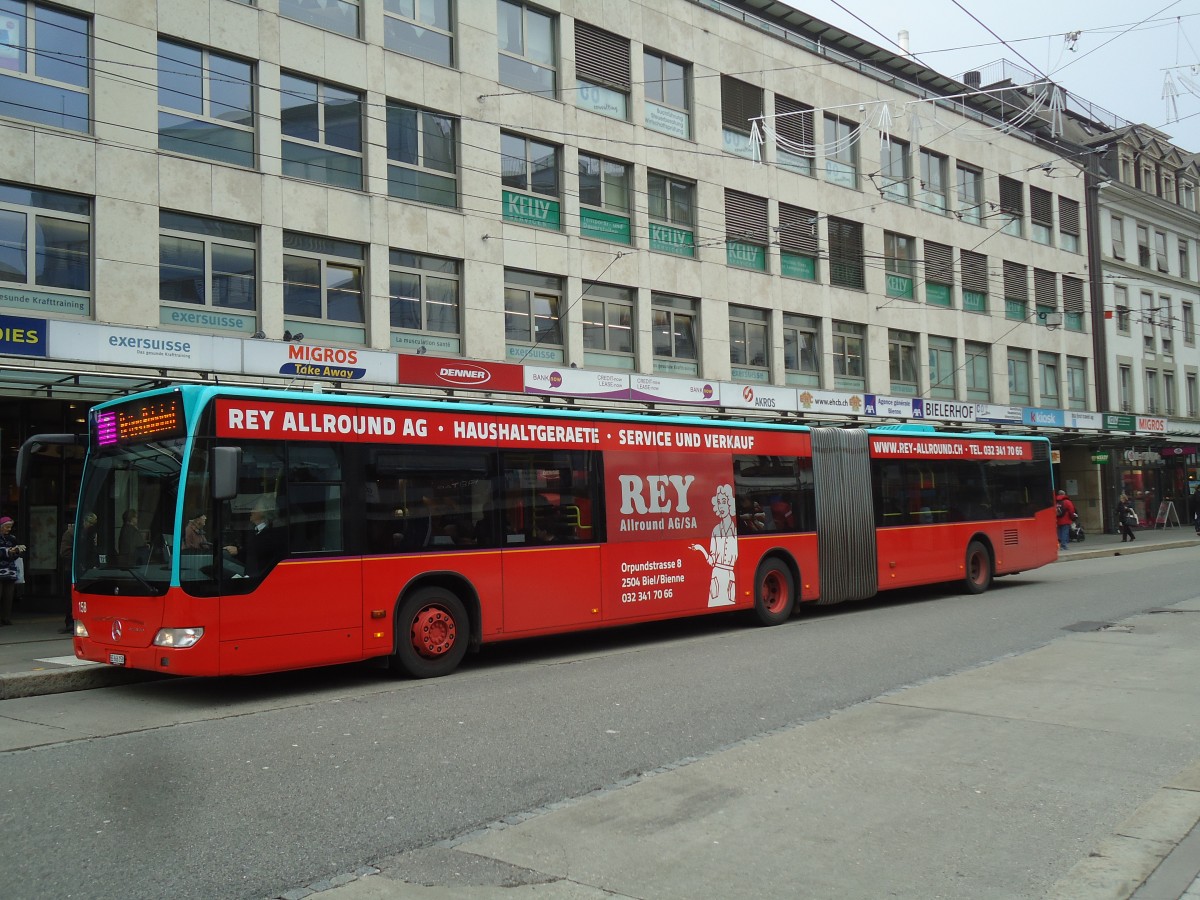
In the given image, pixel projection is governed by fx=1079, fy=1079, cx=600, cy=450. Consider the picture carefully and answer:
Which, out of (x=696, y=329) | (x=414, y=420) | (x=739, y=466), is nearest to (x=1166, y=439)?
(x=696, y=329)

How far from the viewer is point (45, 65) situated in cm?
1619

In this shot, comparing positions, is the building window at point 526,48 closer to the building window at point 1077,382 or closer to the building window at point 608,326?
the building window at point 608,326

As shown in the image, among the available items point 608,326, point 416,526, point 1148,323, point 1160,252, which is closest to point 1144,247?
point 1160,252

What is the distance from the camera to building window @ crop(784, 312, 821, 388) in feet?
95.6

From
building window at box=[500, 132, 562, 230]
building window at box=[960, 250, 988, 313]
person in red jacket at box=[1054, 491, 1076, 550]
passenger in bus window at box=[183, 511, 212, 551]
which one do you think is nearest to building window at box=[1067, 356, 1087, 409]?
building window at box=[960, 250, 988, 313]

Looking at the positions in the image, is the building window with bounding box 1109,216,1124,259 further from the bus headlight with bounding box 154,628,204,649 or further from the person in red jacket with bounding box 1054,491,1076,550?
the bus headlight with bounding box 154,628,204,649

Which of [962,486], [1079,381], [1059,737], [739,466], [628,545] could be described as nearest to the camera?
[1059,737]

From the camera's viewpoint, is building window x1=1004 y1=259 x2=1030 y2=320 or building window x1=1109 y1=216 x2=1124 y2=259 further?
building window x1=1109 y1=216 x2=1124 y2=259

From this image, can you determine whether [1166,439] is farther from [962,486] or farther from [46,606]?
[46,606]

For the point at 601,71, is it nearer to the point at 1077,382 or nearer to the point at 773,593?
the point at 773,593

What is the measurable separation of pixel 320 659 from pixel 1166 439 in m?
41.1

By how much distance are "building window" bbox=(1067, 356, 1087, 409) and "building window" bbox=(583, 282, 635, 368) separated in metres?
22.9

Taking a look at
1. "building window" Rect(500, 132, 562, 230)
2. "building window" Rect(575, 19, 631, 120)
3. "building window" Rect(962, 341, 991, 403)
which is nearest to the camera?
"building window" Rect(500, 132, 562, 230)

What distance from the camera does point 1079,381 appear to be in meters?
41.3
